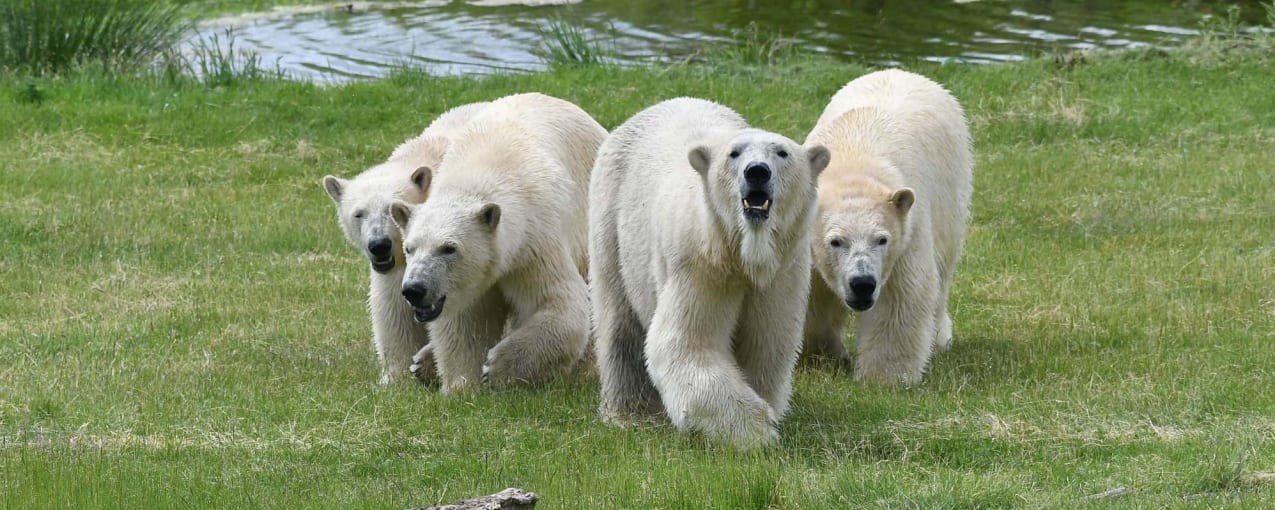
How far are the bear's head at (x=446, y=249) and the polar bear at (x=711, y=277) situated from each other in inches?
24.5

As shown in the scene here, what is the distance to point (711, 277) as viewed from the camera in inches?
263

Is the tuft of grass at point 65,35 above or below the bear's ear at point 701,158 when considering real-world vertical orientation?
below

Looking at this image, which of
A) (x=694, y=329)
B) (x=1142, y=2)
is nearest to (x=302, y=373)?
(x=694, y=329)

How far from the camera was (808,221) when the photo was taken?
Answer: 6.64 metres

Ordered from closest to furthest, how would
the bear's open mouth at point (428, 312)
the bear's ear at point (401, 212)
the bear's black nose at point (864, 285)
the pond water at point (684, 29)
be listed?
the bear's black nose at point (864, 285), the bear's open mouth at point (428, 312), the bear's ear at point (401, 212), the pond water at point (684, 29)

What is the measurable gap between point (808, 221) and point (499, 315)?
2419mm

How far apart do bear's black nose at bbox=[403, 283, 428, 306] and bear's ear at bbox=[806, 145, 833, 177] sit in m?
1.87

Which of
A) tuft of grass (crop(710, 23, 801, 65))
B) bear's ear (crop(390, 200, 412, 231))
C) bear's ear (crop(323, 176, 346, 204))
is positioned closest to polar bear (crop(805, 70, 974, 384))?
bear's ear (crop(390, 200, 412, 231))

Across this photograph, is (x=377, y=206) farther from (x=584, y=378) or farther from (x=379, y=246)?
(x=584, y=378)

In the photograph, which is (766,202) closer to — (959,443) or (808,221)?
(808,221)

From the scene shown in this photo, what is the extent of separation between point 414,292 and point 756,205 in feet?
5.99

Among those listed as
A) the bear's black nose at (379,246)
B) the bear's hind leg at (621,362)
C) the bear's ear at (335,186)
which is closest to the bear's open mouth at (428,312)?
the bear's black nose at (379,246)

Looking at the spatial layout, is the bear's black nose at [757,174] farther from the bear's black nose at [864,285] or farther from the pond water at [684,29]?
the pond water at [684,29]

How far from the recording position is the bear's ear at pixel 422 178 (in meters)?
8.41
